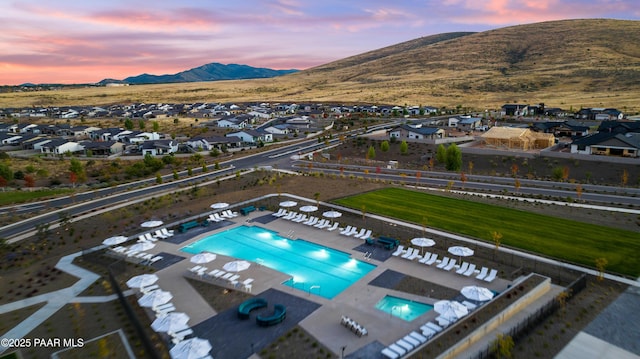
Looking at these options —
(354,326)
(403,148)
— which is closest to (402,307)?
(354,326)

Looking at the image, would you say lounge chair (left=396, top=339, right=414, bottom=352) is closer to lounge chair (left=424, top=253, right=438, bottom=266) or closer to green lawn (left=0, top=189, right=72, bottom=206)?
lounge chair (left=424, top=253, right=438, bottom=266)

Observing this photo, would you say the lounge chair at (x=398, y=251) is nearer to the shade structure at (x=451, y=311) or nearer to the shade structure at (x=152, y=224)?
the shade structure at (x=451, y=311)

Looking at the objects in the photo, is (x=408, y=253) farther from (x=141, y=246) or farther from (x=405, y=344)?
(x=141, y=246)

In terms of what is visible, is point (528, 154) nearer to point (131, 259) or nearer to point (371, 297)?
point (371, 297)

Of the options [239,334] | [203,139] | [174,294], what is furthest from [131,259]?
[203,139]

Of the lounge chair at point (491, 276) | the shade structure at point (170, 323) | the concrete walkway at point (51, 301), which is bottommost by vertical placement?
the concrete walkway at point (51, 301)

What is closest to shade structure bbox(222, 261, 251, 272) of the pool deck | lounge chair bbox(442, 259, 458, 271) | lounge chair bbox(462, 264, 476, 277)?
the pool deck

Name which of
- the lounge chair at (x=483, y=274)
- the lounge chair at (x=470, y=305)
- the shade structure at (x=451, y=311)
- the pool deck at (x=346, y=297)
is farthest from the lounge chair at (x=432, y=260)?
the shade structure at (x=451, y=311)
